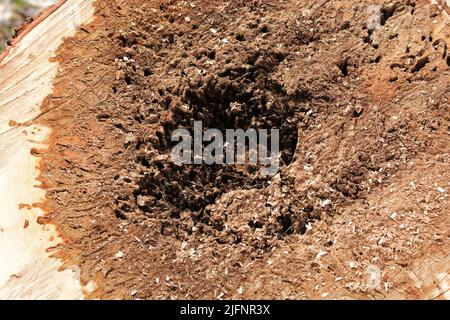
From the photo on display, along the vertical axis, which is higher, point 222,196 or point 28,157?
point 28,157

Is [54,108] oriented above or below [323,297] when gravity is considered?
above

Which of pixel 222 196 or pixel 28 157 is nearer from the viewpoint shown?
pixel 28 157

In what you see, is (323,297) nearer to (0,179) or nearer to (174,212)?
(174,212)

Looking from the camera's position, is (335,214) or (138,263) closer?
(138,263)

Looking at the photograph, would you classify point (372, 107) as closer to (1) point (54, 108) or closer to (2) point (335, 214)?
(2) point (335, 214)
